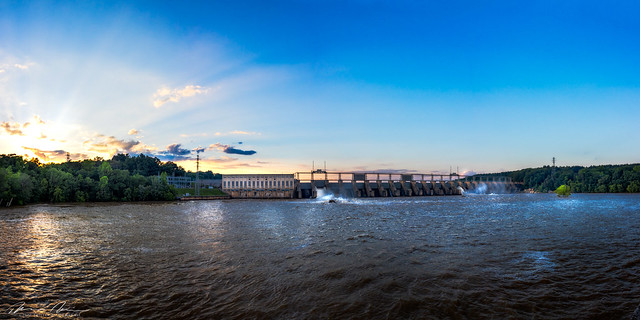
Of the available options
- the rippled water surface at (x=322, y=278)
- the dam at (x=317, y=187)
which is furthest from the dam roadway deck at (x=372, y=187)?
the rippled water surface at (x=322, y=278)

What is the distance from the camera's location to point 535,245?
17953mm

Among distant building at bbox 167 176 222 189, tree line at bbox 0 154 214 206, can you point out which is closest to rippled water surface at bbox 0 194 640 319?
tree line at bbox 0 154 214 206

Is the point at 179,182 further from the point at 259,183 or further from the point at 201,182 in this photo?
the point at 259,183

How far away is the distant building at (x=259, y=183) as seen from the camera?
12800 centimetres

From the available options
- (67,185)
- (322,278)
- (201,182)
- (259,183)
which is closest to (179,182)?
(201,182)

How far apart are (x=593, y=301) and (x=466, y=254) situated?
6.70 m

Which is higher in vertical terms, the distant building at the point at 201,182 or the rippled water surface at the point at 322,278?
the distant building at the point at 201,182

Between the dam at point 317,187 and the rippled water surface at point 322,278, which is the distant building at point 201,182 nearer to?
the dam at point 317,187

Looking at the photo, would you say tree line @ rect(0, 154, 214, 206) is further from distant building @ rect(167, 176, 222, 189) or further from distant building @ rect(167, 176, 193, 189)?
distant building @ rect(167, 176, 193, 189)

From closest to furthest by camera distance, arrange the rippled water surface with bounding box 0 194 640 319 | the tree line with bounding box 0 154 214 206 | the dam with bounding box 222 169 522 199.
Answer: the rippled water surface with bounding box 0 194 640 319 → the tree line with bounding box 0 154 214 206 → the dam with bounding box 222 169 522 199

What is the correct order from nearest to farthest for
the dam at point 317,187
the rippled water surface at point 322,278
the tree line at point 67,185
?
the rippled water surface at point 322,278 → the tree line at point 67,185 → the dam at point 317,187

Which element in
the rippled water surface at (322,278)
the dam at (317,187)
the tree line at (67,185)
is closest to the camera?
the rippled water surface at (322,278)

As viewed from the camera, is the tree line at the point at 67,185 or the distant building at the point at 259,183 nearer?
the tree line at the point at 67,185

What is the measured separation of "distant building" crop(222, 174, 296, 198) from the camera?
128 meters
